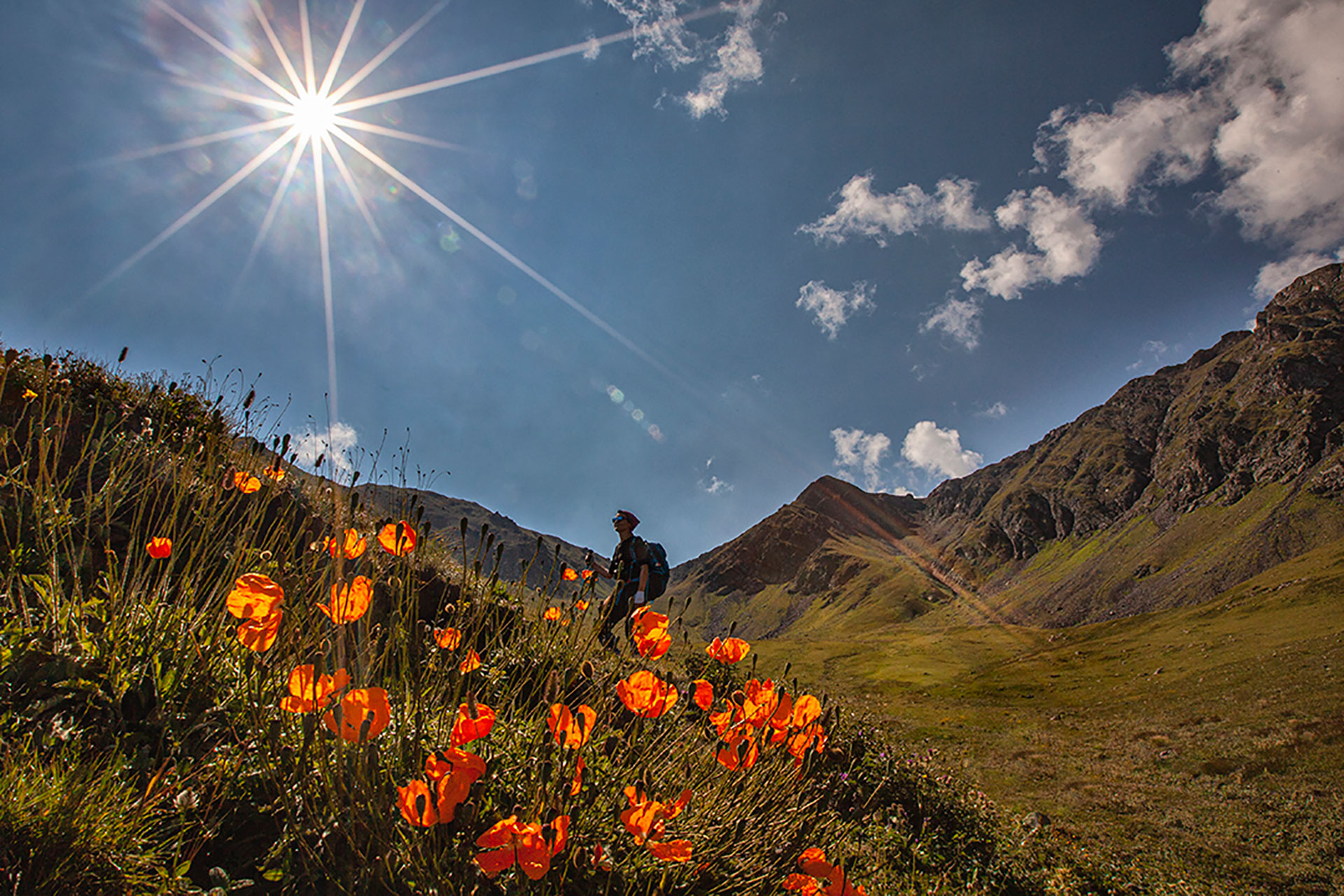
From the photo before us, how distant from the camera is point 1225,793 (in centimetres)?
2219

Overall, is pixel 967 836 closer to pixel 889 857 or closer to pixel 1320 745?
pixel 889 857

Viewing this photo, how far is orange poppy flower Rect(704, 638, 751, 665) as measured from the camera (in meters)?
2.77

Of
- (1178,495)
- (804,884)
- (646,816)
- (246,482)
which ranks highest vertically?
(246,482)

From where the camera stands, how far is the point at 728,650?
2.93 m

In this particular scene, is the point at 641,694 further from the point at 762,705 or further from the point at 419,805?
the point at 419,805

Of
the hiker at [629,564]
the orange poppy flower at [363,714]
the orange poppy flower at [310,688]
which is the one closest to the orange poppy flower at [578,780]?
the orange poppy flower at [363,714]

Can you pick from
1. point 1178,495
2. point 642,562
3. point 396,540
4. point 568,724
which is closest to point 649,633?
point 568,724

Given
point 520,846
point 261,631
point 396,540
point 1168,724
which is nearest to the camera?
point 520,846

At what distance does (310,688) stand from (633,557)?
524 cm

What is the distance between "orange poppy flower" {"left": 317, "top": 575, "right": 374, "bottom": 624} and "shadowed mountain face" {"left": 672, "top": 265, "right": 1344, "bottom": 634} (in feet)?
222

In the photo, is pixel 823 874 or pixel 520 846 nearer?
pixel 520 846

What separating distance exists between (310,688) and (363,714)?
21cm

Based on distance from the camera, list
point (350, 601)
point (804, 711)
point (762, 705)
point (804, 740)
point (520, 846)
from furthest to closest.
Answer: point (804, 740)
point (804, 711)
point (762, 705)
point (350, 601)
point (520, 846)

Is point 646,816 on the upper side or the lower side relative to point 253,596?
lower
